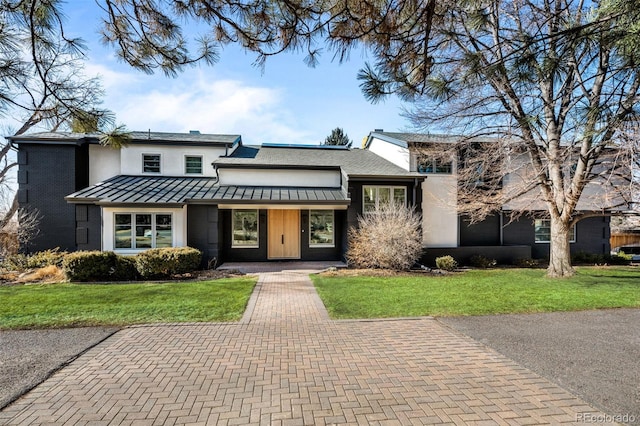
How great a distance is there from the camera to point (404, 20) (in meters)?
3.95

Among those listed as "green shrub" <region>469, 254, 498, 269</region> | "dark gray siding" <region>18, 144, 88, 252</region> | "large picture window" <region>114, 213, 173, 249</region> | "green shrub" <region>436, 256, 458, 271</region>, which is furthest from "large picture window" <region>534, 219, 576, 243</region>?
"dark gray siding" <region>18, 144, 88, 252</region>

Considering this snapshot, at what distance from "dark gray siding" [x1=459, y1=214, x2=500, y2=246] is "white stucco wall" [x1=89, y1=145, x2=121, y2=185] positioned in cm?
1810

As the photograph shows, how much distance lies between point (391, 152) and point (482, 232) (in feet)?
20.7

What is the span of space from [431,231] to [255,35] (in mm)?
13250

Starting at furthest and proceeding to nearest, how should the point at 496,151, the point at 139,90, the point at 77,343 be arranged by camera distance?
the point at 496,151 < the point at 77,343 < the point at 139,90

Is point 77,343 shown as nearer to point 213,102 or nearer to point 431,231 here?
point 213,102

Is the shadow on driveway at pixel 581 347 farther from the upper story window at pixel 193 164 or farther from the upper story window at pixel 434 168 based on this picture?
the upper story window at pixel 193 164

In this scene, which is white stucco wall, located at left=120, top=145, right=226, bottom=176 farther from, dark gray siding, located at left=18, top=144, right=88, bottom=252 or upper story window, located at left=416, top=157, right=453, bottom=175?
upper story window, located at left=416, top=157, right=453, bottom=175

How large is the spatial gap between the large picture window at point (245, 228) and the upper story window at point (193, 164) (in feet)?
11.8

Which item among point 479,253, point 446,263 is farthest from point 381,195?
point 479,253

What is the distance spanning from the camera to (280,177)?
1536cm

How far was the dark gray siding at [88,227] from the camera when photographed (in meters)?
12.9

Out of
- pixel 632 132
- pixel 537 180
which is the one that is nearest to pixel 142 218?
pixel 537 180

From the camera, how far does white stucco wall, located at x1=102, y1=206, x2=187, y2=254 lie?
13.0 metres
